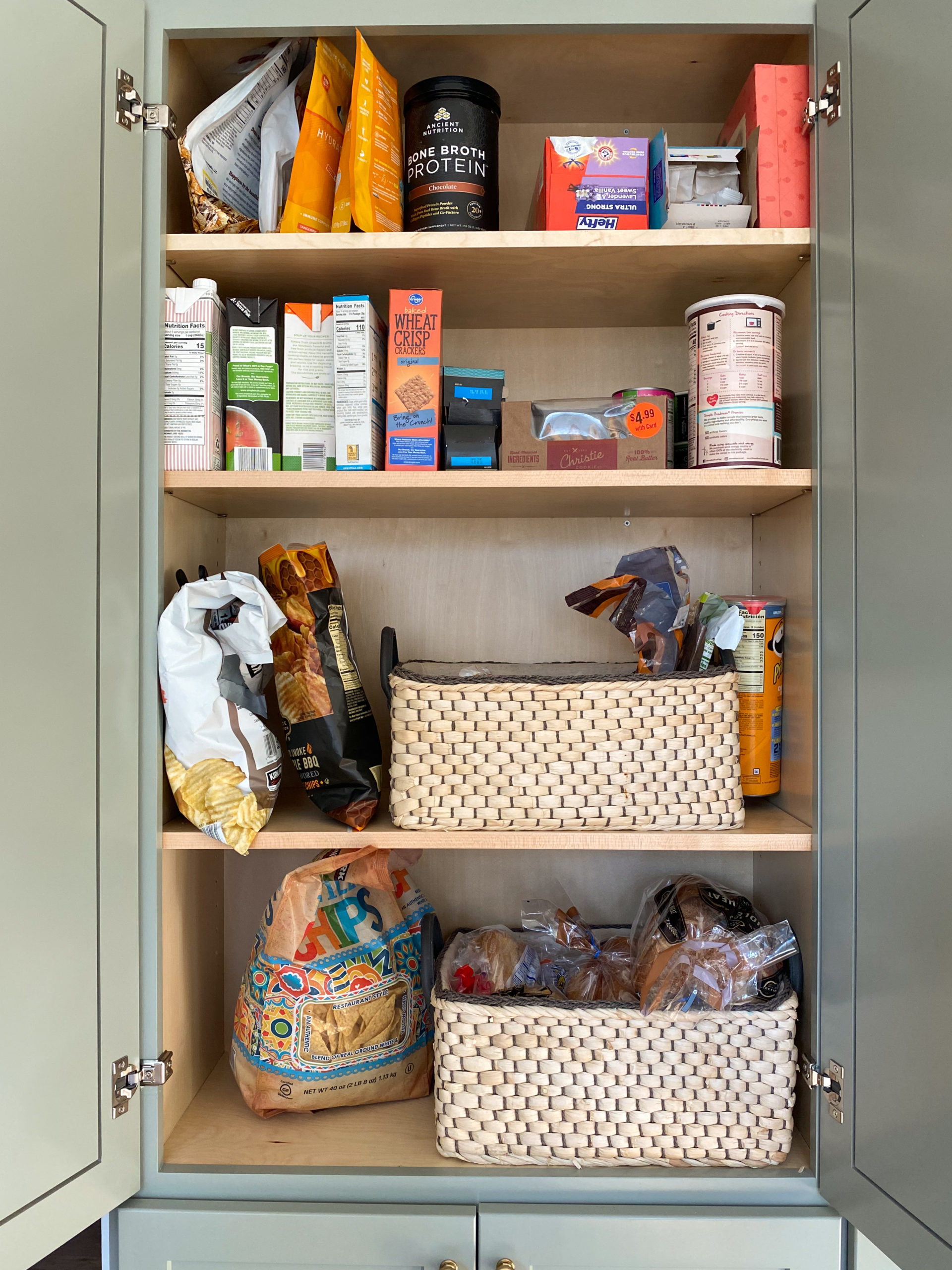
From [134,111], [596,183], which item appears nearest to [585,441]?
[596,183]

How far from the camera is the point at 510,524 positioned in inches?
52.4

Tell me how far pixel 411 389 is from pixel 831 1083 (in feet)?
3.12

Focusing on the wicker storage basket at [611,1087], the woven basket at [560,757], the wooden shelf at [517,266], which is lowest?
the wicker storage basket at [611,1087]

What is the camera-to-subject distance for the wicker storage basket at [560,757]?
1.02 m

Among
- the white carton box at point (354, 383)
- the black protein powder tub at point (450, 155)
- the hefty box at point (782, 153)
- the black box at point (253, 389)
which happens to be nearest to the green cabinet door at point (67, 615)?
the black box at point (253, 389)

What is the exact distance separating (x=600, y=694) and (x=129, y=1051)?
68 centimetres

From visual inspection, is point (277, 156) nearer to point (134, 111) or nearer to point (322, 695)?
point (134, 111)

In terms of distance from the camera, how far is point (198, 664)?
0.99 meters

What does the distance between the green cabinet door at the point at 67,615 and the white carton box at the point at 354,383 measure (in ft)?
0.77

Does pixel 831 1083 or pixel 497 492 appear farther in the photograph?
pixel 497 492

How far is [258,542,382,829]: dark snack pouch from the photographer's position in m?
1.06

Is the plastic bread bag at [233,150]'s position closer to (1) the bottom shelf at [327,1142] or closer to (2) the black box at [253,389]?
(2) the black box at [253,389]

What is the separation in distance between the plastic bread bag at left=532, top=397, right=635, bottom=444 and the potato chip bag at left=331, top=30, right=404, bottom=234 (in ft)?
0.98

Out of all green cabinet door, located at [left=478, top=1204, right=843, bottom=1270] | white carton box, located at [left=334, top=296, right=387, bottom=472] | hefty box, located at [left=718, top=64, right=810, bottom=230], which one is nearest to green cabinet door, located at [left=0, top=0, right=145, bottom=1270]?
white carton box, located at [left=334, top=296, right=387, bottom=472]
